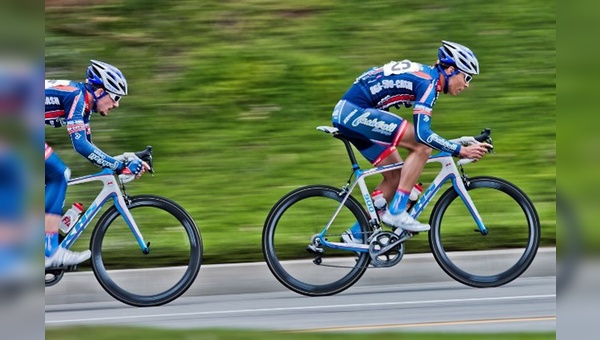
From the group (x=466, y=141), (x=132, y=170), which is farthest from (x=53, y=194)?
(x=466, y=141)

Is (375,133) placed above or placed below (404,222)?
above

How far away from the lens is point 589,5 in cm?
388

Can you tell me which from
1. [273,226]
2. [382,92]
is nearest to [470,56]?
[382,92]

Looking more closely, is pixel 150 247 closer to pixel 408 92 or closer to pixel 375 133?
pixel 375 133

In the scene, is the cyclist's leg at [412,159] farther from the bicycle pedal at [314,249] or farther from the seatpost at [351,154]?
the bicycle pedal at [314,249]

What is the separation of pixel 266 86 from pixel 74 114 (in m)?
2.86

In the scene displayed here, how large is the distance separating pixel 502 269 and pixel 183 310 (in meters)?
2.74

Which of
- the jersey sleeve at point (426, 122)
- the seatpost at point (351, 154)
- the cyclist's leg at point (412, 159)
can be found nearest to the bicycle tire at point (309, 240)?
the seatpost at point (351, 154)

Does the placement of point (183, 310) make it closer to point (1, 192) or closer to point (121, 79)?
point (121, 79)

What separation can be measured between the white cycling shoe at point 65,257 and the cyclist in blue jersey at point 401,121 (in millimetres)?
2090

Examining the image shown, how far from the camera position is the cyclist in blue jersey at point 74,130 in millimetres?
7020

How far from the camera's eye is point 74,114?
A: 7.20 meters

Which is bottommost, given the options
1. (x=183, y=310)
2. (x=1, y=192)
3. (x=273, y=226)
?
(x=183, y=310)

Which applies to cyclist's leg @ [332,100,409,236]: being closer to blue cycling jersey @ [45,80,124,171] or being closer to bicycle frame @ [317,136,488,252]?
bicycle frame @ [317,136,488,252]
